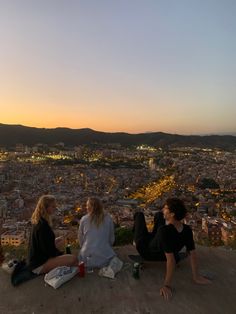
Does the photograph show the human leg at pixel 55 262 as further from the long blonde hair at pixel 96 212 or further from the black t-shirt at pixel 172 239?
the black t-shirt at pixel 172 239

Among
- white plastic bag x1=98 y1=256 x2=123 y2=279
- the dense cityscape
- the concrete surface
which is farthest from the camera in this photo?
the dense cityscape

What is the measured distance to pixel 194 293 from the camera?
346cm

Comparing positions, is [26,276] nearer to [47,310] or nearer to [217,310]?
[47,310]

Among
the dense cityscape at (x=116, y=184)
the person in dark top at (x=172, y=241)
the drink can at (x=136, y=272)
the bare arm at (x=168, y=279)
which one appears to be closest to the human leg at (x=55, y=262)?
the drink can at (x=136, y=272)

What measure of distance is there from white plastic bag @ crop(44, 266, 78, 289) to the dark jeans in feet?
2.54

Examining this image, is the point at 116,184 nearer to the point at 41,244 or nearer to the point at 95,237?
the point at 95,237

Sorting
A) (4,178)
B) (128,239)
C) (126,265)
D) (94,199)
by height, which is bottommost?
(4,178)

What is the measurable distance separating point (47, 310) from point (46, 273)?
59cm

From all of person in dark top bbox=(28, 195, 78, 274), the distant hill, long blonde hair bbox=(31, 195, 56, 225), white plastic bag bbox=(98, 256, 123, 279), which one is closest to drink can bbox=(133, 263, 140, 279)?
white plastic bag bbox=(98, 256, 123, 279)

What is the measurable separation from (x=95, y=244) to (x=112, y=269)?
33 centimetres

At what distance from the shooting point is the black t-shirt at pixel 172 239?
346 centimetres

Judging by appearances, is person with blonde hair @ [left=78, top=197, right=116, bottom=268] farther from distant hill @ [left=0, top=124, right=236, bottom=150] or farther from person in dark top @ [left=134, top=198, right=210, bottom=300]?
distant hill @ [left=0, top=124, right=236, bottom=150]

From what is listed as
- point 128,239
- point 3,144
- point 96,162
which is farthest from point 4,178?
point 128,239

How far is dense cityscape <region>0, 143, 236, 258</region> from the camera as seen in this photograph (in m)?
→ 19.6
